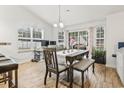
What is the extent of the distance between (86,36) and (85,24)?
65 cm

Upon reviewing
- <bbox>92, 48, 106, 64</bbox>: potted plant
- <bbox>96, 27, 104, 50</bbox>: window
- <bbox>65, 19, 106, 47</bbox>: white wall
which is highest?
<bbox>65, 19, 106, 47</bbox>: white wall

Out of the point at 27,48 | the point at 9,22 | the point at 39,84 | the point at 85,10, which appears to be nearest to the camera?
the point at 39,84

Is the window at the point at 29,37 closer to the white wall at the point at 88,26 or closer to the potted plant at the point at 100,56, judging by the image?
the white wall at the point at 88,26

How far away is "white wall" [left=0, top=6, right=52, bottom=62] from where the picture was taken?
165 inches

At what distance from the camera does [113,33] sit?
3.98 metres

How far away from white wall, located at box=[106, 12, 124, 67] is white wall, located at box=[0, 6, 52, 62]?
3583 millimetres

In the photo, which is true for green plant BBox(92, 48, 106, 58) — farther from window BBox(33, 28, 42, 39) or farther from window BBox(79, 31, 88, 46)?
window BBox(33, 28, 42, 39)

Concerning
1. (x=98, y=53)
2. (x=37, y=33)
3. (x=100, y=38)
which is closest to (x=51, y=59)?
(x=98, y=53)

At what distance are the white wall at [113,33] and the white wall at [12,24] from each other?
3583mm

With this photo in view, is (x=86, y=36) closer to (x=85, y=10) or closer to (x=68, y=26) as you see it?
(x=68, y=26)

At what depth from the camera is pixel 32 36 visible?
5715 mm

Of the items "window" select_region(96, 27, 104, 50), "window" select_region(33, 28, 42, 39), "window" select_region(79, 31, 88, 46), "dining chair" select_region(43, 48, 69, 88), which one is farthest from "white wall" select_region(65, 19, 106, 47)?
"dining chair" select_region(43, 48, 69, 88)

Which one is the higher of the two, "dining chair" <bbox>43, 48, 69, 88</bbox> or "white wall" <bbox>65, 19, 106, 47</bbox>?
"white wall" <bbox>65, 19, 106, 47</bbox>

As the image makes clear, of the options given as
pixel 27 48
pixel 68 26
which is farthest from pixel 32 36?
pixel 68 26
